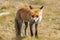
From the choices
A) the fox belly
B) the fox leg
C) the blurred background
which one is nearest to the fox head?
the fox belly

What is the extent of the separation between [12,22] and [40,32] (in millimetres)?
1653

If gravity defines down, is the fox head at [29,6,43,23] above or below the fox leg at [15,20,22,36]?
above

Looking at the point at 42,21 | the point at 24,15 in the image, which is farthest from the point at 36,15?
the point at 42,21

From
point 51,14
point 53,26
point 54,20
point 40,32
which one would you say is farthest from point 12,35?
point 51,14

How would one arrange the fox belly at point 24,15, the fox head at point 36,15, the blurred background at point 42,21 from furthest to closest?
the blurred background at point 42,21 < the fox belly at point 24,15 < the fox head at point 36,15

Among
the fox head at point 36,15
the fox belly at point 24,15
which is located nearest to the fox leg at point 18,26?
the fox belly at point 24,15

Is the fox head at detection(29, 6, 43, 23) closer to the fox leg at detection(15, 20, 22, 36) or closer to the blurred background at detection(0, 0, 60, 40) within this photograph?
the blurred background at detection(0, 0, 60, 40)

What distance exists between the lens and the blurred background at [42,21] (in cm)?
922

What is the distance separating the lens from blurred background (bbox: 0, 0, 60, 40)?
363 inches

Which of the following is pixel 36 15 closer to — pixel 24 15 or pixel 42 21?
pixel 24 15

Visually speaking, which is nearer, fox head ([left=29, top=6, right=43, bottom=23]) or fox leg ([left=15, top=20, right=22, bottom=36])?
fox head ([left=29, top=6, right=43, bottom=23])

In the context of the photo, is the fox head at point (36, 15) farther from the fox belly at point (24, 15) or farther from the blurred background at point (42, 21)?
the blurred background at point (42, 21)

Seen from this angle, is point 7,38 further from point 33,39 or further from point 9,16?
point 9,16

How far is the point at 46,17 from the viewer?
1198 cm
